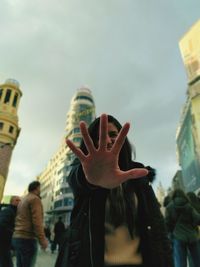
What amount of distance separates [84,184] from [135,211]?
14.1 inches

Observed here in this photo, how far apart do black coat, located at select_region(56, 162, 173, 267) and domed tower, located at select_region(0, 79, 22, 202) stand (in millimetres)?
26344

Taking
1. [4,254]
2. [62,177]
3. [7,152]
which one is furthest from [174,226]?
[62,177]

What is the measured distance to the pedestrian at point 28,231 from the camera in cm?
337

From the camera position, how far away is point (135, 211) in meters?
1.42

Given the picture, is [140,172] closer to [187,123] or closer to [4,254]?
[4,254]

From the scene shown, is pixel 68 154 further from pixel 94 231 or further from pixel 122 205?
pixel 94 231

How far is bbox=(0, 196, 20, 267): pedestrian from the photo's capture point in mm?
3769

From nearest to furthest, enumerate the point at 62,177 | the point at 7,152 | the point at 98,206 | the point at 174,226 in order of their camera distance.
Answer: the point at 98,206
the point at 174,226
the point at 7,152
the point at 62,177

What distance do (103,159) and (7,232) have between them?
139 inches

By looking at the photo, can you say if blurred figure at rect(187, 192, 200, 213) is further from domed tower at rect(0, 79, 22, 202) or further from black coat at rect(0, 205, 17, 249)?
domed tower at rect(0, 79, 22, 202)

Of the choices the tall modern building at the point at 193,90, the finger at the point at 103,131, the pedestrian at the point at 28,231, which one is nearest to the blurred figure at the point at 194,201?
the pedestrian at the point at 28,231

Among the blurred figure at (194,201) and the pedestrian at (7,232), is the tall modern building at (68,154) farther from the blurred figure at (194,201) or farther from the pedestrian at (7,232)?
the blurred figure at (194,201)

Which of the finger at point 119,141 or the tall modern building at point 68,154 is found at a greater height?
the tall modern building at point 68,154

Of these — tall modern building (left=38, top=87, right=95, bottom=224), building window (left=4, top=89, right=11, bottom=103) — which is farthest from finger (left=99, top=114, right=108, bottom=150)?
tall modern building (left=38, top=87, right=95, bottom=224)
